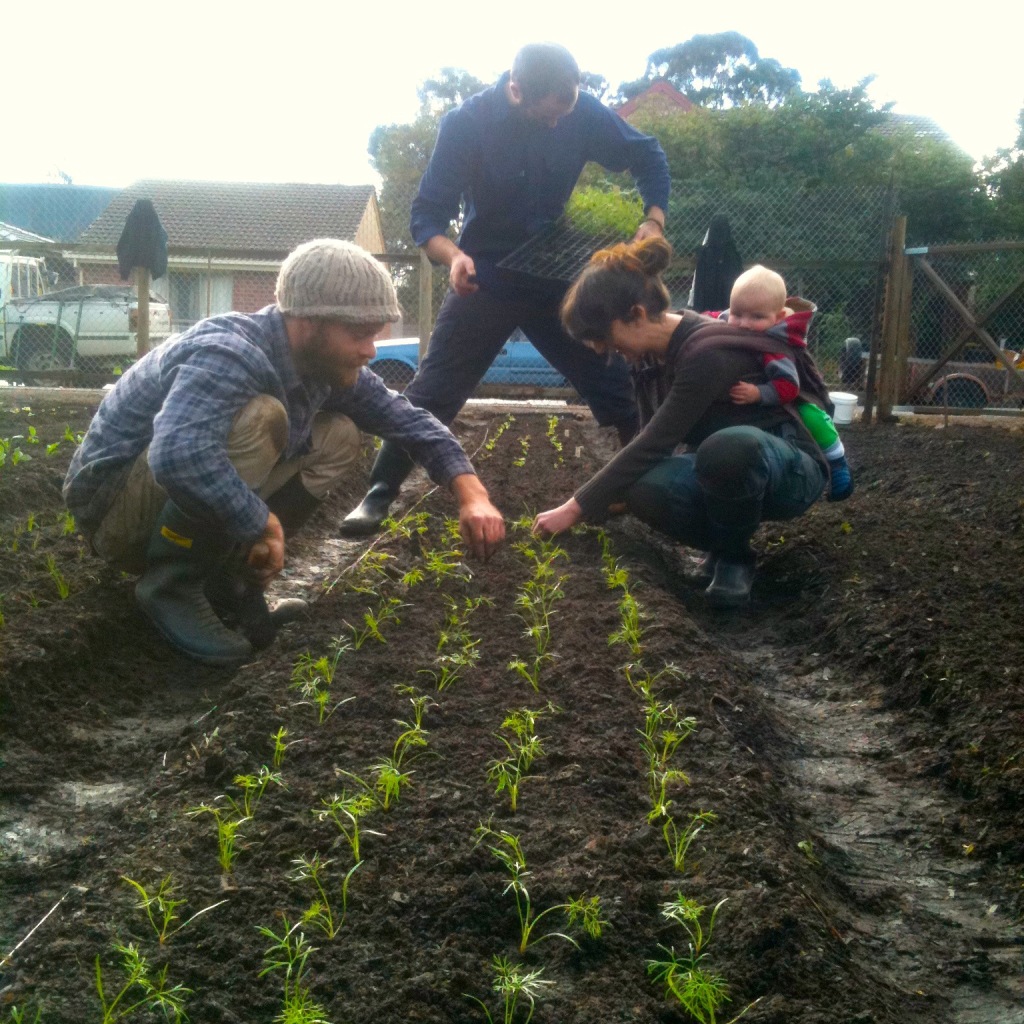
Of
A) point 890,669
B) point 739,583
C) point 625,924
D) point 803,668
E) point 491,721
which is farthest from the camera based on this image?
point 739,583

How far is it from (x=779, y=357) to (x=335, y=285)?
176cm

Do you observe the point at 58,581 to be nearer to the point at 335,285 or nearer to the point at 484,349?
the point at 335,285

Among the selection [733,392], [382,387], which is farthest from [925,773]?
[382,387]

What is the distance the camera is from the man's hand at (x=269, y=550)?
3.09m

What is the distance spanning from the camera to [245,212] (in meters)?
23.3

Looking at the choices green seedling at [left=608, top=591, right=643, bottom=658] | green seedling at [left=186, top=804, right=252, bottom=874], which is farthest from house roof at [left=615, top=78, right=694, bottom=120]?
green seedling at [left=186, top=804, right=252, bottom=874]

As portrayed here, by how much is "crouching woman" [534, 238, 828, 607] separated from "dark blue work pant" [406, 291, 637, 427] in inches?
23.1

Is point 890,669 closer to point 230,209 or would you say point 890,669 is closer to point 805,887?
point 805,887

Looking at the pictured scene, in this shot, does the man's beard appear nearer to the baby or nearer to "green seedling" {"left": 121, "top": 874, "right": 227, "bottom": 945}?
the baby

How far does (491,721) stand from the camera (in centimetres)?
276

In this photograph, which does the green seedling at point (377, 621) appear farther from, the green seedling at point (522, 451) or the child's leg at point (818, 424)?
the green seedling at point (522, 451)

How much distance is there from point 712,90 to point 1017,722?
37.7 metres

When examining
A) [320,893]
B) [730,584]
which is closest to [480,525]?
[320,893]

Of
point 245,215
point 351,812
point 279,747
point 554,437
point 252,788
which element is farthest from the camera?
point 245,215
